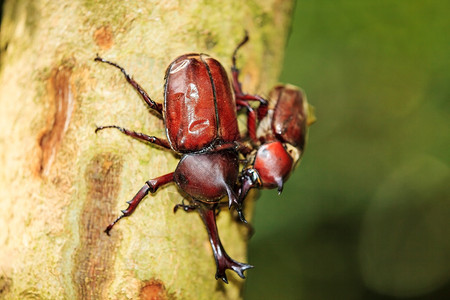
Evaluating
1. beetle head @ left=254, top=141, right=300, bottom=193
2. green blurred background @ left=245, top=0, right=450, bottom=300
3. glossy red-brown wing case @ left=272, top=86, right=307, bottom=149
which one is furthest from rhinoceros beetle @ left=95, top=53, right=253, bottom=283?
green blurred background @ left=245, top=0, right=450, bottom=300

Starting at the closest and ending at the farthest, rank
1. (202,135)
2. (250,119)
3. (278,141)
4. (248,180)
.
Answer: (202,135), (248,180), (250,119), (278,141)

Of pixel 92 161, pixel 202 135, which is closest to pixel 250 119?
pixel 202 135

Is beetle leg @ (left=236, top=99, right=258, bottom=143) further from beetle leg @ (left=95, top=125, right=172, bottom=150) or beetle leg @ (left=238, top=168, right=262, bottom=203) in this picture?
beetle leg @ (left=95, top=125, right=172, bottom=150)

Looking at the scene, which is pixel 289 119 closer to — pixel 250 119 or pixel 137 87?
pixel 250 119

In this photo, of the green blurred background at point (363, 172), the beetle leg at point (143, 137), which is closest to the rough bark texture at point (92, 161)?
the beetle leg at point (143, 137)

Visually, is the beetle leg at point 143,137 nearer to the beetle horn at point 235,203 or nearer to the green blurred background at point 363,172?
the beetle horn at point 235,203

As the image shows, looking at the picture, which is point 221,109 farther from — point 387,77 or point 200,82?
point 387,77
